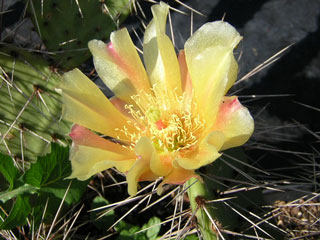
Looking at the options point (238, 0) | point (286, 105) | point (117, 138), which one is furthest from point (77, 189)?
point (238, 0)

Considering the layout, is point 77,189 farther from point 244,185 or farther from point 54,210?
point 244,185

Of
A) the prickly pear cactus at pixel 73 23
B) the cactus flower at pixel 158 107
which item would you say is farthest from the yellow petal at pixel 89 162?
the prickly pear cactus at pixel 73 23

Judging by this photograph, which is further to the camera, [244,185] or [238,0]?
[238,0]

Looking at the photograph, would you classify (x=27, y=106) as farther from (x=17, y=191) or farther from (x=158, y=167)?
(x=158, y=167)

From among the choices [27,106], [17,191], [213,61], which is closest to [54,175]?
[17,191]

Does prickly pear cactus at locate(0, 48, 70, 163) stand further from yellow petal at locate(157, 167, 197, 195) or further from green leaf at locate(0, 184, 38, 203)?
yellow petal at locate(157, 167, 197, 195)

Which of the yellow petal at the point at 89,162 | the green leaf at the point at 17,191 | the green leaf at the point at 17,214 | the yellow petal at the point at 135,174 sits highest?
the yellow petal at the point at 89,162

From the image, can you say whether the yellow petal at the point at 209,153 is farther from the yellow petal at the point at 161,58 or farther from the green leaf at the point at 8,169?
the green leaf at the point at 8,169
